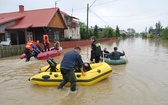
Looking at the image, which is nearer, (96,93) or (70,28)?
(96,93)

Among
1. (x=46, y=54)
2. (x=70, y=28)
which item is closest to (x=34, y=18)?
(x=46, y=54)

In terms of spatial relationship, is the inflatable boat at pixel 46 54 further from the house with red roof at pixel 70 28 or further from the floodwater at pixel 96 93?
the house with red roof at pixel 70 28

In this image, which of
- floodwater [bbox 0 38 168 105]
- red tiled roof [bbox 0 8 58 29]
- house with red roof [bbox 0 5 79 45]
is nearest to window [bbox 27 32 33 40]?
house with red roof [bbox 0 5 79 45]

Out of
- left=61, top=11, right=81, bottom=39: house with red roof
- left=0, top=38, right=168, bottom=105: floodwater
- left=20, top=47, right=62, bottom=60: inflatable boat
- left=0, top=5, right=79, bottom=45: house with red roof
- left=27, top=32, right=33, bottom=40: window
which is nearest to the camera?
left=0, top=38, right=168, bottom=105: floodwater

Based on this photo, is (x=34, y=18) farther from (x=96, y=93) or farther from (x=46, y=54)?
(x=96, y=93)

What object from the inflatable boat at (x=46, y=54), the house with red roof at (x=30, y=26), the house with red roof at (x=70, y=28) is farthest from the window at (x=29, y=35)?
the house with red roof at (x=70, y=28)

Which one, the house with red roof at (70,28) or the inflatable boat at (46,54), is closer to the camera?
the inflatable boat at (46,54)

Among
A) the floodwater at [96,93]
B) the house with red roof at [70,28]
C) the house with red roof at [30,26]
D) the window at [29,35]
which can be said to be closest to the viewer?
the floodwater at [96,93]

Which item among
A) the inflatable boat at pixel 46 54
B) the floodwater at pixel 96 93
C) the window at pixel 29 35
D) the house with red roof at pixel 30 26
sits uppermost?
the house with red roof at pixel 30 26

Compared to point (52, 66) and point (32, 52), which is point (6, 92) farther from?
point (32, 52)

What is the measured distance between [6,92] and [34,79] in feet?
3.16

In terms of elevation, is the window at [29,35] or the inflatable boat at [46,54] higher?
the window at [29,35]

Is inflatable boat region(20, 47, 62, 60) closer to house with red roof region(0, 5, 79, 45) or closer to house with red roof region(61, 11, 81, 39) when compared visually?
house with red roof region(0, 5, 79, 45)

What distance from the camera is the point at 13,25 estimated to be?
2106 centimetres
